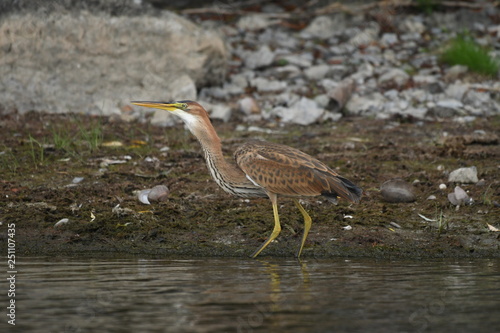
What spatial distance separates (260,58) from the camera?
1441cm

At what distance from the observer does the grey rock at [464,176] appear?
8.96 m

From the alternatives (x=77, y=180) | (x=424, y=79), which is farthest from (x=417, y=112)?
(x=77, y=180)

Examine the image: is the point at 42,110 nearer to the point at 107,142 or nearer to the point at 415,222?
the point at 107,142

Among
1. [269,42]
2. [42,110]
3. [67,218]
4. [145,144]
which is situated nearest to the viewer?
[67,218]

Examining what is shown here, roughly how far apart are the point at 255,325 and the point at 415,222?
135 inches

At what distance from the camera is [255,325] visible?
5070mm

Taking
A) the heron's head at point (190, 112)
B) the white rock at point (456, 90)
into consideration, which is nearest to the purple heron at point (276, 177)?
the heron's head at point (190, 112)

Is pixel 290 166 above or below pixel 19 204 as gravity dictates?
above

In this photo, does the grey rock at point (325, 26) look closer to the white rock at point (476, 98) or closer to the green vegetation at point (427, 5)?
the green vegetation at point (427, 5)

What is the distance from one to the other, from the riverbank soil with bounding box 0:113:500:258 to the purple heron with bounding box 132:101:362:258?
18.3 inches

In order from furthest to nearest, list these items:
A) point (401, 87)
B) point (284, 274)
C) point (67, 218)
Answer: point (401, 87), point (67, 218), point (284, 274)

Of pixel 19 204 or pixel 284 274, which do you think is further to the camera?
pixel 19 204

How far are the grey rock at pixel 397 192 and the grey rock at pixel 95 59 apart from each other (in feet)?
16.4

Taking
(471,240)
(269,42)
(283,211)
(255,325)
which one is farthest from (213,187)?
(269,42)
